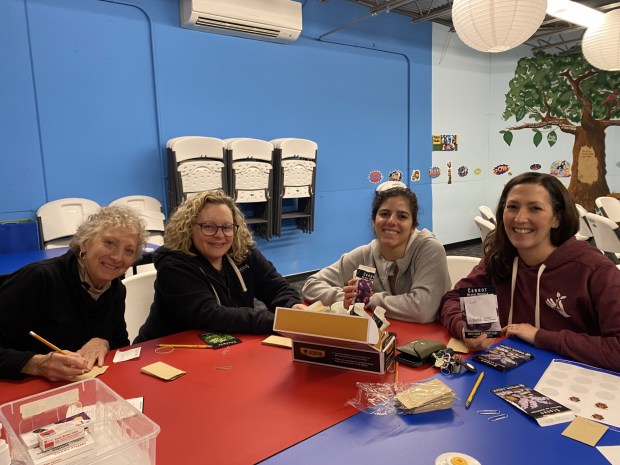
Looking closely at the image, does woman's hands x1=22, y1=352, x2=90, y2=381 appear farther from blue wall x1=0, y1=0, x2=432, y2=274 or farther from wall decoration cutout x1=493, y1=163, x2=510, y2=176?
wall decoration cutout x1=493, y1=163, x2=510, y2=176

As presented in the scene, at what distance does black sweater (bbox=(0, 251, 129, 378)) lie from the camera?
1.62 m

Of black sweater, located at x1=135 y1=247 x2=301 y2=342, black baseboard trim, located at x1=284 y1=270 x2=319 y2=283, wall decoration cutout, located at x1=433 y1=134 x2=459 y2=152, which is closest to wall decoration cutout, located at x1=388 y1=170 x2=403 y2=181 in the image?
wall decoration cutout, located at x1=433 y1=134 x2=459 y2=152

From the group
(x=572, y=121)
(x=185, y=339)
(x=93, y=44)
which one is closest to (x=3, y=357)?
(x=185, y=339)

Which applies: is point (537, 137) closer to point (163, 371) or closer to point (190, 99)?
point (190, 99)

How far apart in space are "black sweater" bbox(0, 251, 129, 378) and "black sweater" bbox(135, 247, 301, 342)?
0.70 feet

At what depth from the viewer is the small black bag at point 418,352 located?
1486 millimetres

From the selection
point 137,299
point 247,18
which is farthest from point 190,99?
point 137,299

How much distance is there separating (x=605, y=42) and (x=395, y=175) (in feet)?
10.2

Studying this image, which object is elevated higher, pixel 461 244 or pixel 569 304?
pixel 569 304

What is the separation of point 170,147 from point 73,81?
0.98 metres

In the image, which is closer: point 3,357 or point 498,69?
point 3,357

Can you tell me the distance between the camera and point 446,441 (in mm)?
1055

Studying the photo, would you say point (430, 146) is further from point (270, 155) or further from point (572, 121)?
point (270, 155)

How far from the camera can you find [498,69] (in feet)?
24.8
